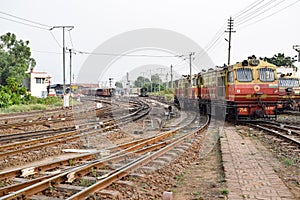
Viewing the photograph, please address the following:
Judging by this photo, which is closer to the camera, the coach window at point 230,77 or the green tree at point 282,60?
the coach window at point 230,77

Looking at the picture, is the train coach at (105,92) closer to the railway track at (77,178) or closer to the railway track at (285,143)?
the railway track at (285,143)

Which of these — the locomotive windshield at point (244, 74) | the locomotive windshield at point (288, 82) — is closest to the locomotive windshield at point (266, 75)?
the locomotive windshield at point (244, 74)

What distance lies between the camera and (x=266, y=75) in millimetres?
17344

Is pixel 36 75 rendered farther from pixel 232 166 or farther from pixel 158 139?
pixel 232 166

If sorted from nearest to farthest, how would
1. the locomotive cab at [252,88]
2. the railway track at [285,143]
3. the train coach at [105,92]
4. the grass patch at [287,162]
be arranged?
1. the grass patch at [287,162]
2. the railway track at [285,143]
3. the locomotive cab at [252,88]
4. the train coach at [105,92]

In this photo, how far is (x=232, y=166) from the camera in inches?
310

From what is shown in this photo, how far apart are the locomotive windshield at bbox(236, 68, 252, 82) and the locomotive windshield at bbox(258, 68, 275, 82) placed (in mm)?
571

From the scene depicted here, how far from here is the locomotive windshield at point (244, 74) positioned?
17.0 meters

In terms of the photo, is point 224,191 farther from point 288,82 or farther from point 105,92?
point 105,92

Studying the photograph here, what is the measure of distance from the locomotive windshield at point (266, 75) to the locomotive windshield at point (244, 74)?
22.5 inches

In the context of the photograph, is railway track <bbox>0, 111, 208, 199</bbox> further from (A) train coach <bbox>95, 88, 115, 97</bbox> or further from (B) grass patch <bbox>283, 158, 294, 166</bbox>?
(A) train coach <bbox>95, 88, 115, 97</bbox>

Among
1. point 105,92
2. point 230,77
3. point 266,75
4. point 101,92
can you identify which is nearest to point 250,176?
point 230,77

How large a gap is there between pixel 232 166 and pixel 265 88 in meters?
10.3

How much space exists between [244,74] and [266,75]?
120 centimetres
